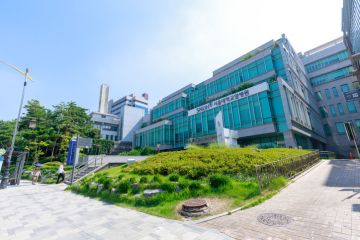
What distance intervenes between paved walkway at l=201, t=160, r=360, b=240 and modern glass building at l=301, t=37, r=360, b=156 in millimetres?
38515

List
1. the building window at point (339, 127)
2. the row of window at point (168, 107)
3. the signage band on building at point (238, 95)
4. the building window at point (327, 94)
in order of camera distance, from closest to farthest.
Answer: the signage band on building at point (238, 95) < the building window at point (339, 127) < the building window at point (327, 94) < the row of window at point (168, 107)

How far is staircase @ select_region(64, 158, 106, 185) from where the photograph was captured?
16556 millimetres

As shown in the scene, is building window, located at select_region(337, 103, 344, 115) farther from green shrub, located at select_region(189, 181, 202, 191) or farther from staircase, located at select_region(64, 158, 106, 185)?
staircase, located at select_region(64, 158, 106, 185)

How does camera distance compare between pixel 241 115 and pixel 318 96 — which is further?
pixel 318 96

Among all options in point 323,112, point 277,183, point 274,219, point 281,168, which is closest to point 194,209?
point 274,219

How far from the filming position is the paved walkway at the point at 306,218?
12.1ft

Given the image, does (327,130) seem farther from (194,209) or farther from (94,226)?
(94,226)

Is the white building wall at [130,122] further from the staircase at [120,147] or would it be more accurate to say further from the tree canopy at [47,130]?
the tree canopy at [47,130]

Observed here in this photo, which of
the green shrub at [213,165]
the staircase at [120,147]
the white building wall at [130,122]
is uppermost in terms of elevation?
the white building wall at [130,122]

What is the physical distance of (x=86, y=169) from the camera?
18.4m

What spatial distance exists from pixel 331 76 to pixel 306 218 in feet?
160

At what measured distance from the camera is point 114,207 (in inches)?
283

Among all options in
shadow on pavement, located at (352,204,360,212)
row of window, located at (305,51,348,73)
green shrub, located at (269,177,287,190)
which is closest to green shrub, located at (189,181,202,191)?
green shrub, located at (269,177,287,190)

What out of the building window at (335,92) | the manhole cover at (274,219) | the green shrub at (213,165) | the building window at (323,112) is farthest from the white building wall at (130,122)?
the building window at (335,92)
